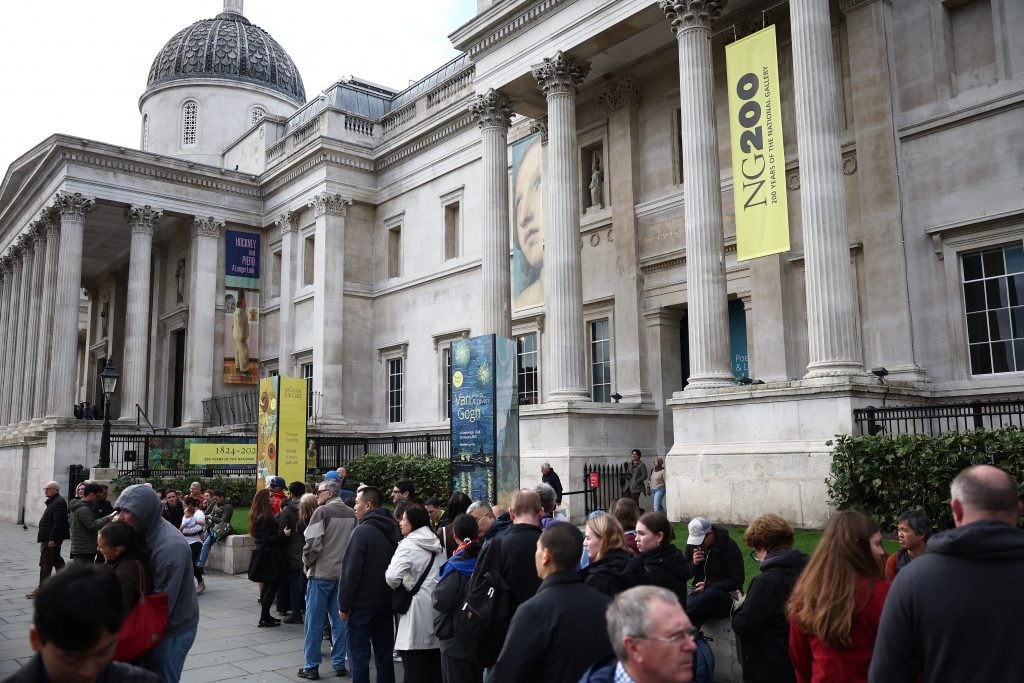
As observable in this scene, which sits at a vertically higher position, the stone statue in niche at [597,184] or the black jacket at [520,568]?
the stone statue in niche at [597,184]

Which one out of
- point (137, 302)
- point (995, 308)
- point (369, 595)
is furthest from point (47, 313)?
point (995, 308)

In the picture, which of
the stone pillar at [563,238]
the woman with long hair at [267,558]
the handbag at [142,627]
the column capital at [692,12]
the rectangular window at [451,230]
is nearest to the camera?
the handbag at [142,627]

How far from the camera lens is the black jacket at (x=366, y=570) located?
22.8ft

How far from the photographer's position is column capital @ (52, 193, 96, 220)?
30.4 metres

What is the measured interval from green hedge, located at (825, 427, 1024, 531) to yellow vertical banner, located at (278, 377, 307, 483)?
9.95 meters

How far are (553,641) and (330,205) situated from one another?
28354mm

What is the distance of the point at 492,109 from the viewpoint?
22.0 metres

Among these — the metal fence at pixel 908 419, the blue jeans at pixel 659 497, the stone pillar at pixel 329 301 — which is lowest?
the blue jeans at pixel 659 497

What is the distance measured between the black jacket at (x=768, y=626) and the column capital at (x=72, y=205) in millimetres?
31977

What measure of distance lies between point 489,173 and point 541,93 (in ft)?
8.74

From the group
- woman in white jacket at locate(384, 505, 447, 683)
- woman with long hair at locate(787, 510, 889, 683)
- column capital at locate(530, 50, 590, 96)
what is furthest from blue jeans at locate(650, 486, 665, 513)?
woman with long hair at locate(787, 510, 889, 683)

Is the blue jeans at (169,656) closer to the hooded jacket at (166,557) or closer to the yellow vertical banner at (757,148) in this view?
the hooded jacket at (166,557)

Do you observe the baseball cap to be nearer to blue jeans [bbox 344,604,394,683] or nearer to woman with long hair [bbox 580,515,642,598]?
woman with long hair [bbox 580,515,642,598]

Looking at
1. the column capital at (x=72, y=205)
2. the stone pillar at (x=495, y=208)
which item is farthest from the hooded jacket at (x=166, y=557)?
the column capital at (x=72, y=205)
